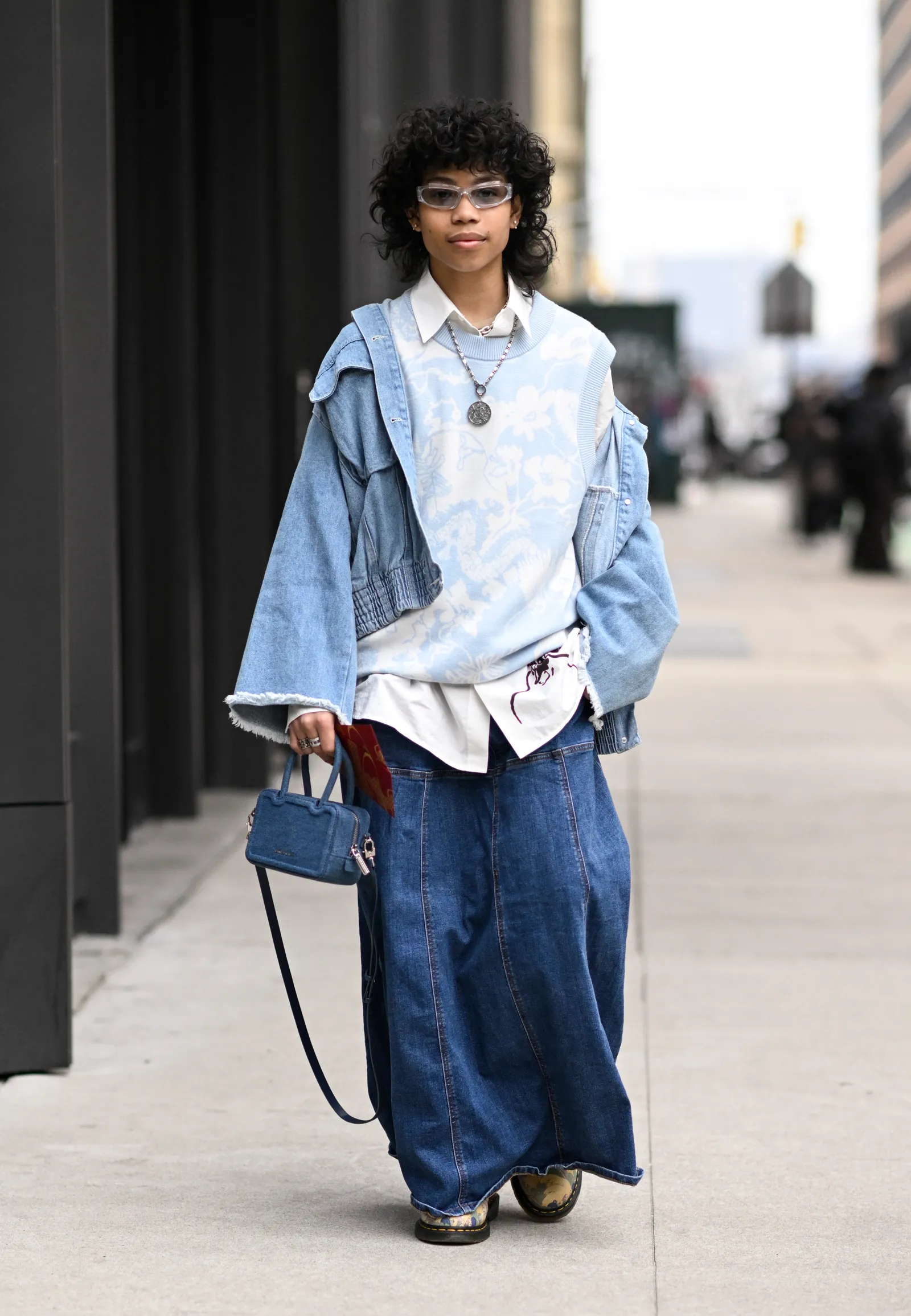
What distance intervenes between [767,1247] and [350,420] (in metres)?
1.72

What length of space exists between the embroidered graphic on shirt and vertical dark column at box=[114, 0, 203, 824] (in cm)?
439

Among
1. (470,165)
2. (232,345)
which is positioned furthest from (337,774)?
(232,345)

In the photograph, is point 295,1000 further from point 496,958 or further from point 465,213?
point 465,213

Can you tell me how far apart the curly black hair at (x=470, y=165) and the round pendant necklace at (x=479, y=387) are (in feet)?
0.57

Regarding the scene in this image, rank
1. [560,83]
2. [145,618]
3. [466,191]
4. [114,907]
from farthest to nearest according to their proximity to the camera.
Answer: [560,83]
[145,618]
[114,907]
[466,191]

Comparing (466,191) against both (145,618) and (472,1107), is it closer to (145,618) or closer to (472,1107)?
(472,1107)

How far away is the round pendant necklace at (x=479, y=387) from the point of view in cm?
365

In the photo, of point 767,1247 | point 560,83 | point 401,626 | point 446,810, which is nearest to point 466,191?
point 401,626

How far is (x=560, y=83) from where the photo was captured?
6272 centimetres

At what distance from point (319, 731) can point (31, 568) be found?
1417mm

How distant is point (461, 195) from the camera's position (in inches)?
142

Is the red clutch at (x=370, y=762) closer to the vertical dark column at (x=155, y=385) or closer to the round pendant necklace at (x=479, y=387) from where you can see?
the round pendant necklace at (x=479, y=387)

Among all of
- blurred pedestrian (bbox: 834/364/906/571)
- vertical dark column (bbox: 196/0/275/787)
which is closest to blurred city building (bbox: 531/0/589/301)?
blurred pedestrian (bbox: 834/364/906/571)

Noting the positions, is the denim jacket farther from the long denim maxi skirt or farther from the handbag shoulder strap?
the handbag shoulder strap
